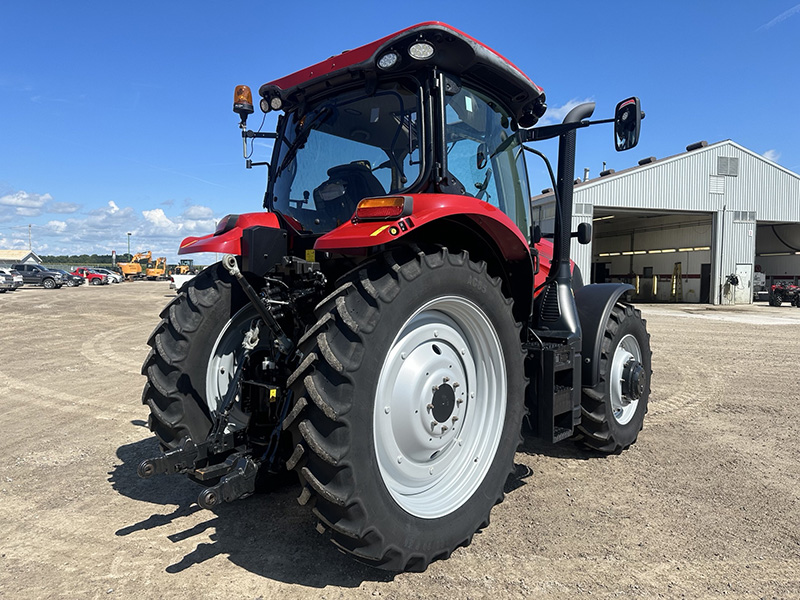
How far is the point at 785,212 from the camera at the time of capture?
87.2 ft

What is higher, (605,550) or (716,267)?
(716,267)

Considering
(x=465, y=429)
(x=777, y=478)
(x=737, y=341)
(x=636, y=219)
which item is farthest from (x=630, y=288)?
(x=636, y=219)

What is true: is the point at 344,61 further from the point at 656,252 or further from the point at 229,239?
the point at 656,252

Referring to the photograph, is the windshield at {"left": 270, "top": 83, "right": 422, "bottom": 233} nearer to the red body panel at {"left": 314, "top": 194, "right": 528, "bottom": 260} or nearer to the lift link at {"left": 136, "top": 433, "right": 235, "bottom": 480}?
the red body panel at {"left": 314, "top": 194, "right": 528, "bottom": 260}

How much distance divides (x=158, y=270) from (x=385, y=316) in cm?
6338

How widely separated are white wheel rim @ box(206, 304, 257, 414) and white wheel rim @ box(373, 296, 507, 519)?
1142 mm

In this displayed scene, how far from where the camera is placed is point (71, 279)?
3847 cm

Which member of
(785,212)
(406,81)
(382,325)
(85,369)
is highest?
(785,212)

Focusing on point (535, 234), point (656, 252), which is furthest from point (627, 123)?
point (656, 252)

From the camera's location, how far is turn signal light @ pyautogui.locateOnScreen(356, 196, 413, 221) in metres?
2.30

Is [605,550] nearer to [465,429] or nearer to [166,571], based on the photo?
[465,429]

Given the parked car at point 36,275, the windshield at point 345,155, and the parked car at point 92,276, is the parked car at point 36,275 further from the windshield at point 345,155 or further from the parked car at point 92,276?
the windshield at point 345,155

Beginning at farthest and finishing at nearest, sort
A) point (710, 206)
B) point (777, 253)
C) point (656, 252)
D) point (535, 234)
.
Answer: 1. point (656, 252)
2. point (777, 253)
3. point (710, 206)
4. point (535, 234)

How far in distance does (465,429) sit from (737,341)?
36.1ft
